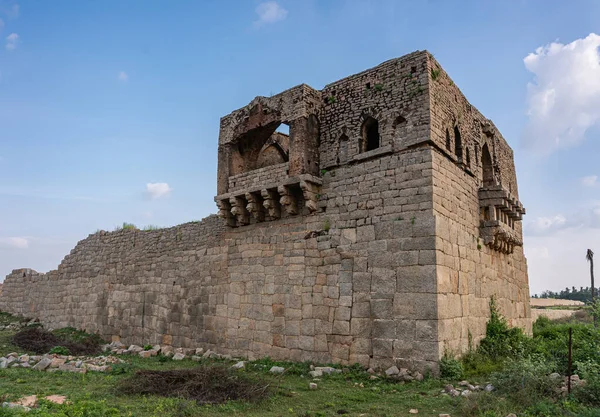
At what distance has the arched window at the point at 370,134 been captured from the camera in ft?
32.6

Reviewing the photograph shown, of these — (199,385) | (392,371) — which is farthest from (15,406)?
(392,371)

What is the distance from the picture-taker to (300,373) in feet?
28.9

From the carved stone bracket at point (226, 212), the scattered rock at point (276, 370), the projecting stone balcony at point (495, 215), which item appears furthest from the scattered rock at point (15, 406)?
the projecting stone balcony at point (495, 215)

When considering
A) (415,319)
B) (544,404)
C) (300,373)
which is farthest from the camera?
(300,373)

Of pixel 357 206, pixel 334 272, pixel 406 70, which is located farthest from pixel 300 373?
pixel 406 70

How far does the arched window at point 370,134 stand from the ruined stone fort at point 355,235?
31mm

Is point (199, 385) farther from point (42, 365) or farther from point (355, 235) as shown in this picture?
point (42, 365)

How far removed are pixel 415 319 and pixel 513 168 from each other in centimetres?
781

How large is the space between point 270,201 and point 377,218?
8.97 feet

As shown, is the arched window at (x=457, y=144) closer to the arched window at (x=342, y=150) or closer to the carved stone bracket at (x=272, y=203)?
the arched window at (x=342, y=150)

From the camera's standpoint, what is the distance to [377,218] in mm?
9148

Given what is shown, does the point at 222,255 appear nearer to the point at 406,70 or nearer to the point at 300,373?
the point at 300,373

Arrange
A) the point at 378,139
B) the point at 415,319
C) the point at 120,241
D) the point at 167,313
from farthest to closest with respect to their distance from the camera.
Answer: the point at 120,241 < the point at 167,313 < the point at 378,139 < the point at 415,319

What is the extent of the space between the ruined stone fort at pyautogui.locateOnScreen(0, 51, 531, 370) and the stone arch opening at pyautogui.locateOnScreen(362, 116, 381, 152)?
0.10 feet
